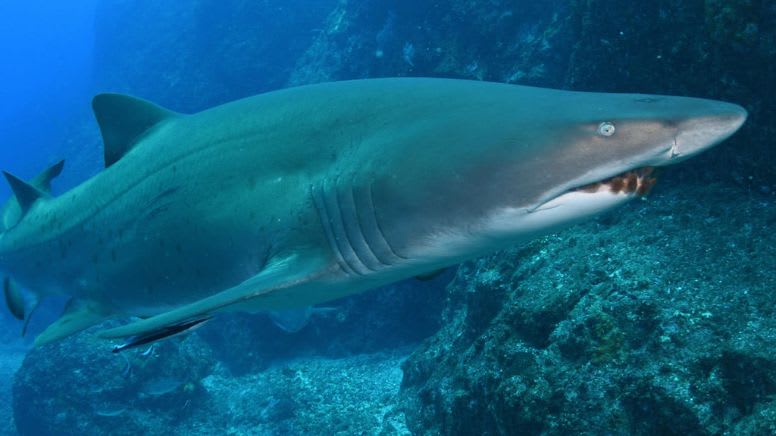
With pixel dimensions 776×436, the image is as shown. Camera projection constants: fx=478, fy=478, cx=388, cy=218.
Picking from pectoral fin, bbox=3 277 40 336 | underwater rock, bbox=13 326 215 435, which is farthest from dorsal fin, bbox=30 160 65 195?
underwater rock, bbox=13 326 215 435

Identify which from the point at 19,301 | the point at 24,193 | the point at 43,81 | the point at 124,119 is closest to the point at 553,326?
the point at 124,119

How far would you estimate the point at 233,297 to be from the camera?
2.10 m

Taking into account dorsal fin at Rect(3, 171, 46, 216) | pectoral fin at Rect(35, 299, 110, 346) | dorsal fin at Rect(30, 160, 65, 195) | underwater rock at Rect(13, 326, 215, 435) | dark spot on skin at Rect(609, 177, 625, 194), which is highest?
dorsal fin at Rect(30, 160, 65, 195)

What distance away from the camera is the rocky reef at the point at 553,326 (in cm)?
279

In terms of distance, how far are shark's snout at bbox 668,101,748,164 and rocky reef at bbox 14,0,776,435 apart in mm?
1509

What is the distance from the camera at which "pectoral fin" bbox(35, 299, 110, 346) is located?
3.93 metres

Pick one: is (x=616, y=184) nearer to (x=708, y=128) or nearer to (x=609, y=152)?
(x=609, y=152)

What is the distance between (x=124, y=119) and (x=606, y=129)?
348cm

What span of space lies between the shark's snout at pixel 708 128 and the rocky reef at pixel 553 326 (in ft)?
4.95

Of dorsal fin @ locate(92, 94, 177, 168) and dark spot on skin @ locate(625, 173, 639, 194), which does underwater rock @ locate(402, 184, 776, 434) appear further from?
dorsal fin @ locate(92, 94, 177, 168)

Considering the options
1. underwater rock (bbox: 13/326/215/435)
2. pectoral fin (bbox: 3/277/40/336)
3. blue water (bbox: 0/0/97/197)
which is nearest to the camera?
pectoral fin (bbox: 3/277/40/336)

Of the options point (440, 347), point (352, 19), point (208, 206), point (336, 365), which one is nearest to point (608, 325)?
point (208, 206)

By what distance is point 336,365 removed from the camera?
399 inches

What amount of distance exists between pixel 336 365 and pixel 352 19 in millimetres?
12100
